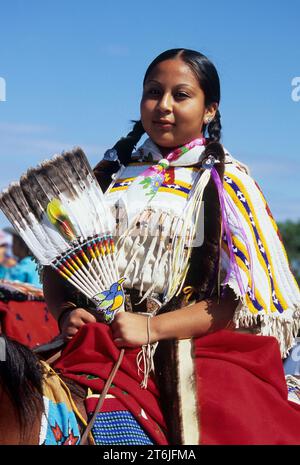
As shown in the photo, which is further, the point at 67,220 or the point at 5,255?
the point at 5,255

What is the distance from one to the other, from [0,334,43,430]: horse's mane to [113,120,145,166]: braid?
3.91 ft

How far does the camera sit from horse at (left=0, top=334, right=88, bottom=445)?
261 centimetres

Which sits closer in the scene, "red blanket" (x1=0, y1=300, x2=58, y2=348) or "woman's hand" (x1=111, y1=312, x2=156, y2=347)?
"woman's hand" (x1=111, y1=312, x2=156, y2=347)

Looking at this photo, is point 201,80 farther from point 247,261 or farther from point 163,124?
point 247,261

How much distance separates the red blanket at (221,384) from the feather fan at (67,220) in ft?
0.78

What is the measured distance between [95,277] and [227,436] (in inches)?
30.4

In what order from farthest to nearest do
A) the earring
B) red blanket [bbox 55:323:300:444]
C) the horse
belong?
the earring < red blanket [bbox 55:323:300:444] < the horse

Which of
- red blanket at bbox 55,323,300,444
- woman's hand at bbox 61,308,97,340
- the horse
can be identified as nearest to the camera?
the horse

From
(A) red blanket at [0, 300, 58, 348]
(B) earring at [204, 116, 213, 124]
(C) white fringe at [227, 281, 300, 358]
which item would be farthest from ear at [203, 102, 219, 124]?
(A) red blanket at [0, 300, 58, 348]

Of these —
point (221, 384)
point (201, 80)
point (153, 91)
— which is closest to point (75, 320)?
point (221, 384)

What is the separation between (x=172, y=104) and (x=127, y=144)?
1.41 ft

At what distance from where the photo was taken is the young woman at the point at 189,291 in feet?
9.46

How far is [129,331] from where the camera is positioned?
294 cm

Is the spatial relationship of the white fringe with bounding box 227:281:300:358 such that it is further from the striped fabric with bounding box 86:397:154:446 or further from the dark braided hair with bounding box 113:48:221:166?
the dark braided hair with bounding box 113:48:221:166
